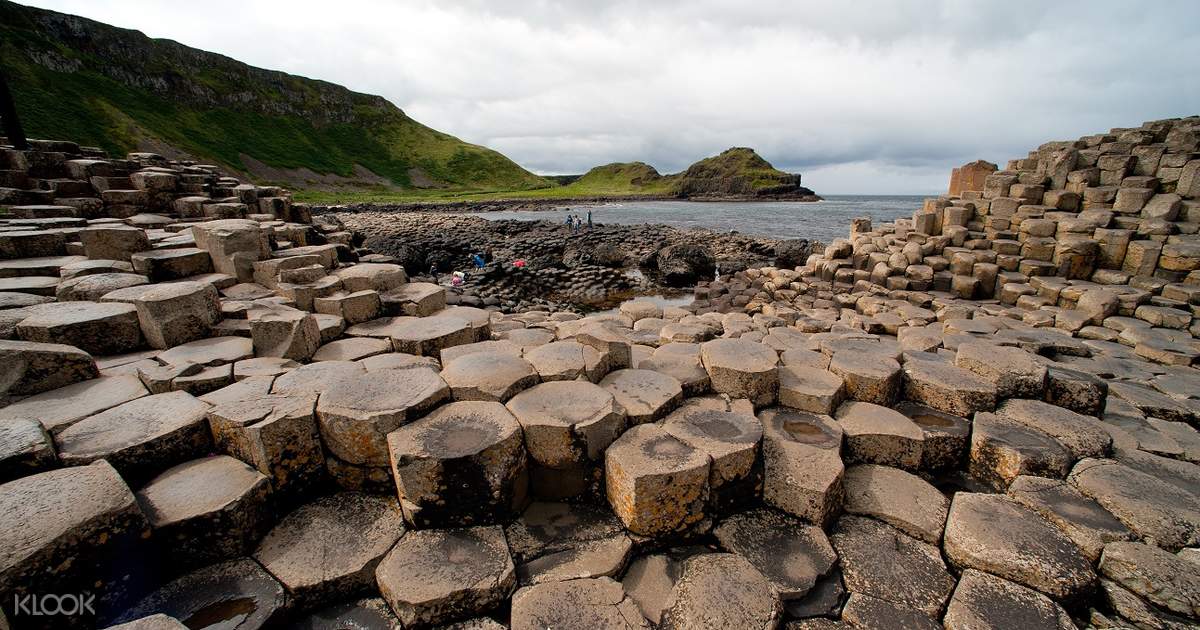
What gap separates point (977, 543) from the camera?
2.82 meters

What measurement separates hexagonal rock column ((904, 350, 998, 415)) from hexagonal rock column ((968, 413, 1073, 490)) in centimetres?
21

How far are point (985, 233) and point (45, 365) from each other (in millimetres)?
16300

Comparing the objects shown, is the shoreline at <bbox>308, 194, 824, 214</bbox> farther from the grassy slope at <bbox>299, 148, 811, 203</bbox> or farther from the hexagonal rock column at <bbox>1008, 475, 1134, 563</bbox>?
the hexagonal rock column at <bbox>1008, 475, 1134, 563</bbox>

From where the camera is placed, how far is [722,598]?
8.27ft

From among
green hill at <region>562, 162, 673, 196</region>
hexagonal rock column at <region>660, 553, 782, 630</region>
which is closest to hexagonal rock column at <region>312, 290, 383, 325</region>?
hexagonal rock column at <region>660, 553, 782, 630</region>

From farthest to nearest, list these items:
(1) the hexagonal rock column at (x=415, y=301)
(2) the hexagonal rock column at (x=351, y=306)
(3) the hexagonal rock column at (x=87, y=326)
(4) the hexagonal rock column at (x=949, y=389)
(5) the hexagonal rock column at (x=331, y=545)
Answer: (1) the hexagonal rock column at (x=415, y=301), (2) the hexagonal rock column at (x=351, y=306), (4) the hexagonal rock column at (x=949, y=389), (3) the hexagonal rock column at (x=87, y=326), (5) the hexagonal rock column at (x=331, y=545)

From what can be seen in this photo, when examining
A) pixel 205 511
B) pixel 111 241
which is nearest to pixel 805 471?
pixel 205 511

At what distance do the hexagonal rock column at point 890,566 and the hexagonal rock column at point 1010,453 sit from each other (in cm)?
108

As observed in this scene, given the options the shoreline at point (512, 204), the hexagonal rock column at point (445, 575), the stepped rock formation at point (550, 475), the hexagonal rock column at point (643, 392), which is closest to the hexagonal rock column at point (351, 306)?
the stepped rock formation at point (550, 475)

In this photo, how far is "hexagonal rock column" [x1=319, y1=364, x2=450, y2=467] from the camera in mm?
2986

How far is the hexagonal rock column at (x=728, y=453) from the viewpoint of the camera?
121 inches

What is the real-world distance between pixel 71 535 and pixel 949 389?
609cm

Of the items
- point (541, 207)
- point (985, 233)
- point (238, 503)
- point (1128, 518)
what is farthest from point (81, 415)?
point (541, 207)

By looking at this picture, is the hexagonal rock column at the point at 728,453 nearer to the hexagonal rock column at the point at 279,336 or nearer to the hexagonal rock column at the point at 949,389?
the hexagonal rock column at the point at 949,389
